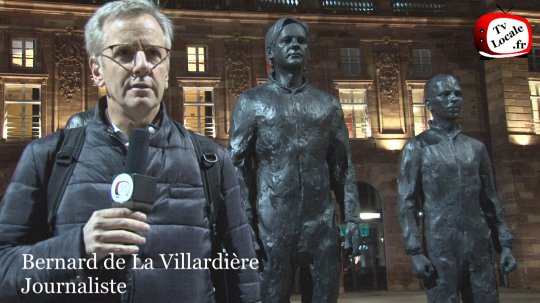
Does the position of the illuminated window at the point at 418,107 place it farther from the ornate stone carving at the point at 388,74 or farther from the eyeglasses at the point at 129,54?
the eyeglasses at the point at 129,54

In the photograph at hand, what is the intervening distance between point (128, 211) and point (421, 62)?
2522 cm

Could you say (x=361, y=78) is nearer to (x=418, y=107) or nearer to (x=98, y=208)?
(x=418, y=107)

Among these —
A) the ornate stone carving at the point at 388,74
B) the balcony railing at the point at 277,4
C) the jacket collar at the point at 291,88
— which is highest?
the balcony railing at the point at 277,4

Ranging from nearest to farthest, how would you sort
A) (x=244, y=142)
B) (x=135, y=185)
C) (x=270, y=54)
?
1. (x=135, y=185)
2. (x=244, y=142)
3. (x=270, y=54)

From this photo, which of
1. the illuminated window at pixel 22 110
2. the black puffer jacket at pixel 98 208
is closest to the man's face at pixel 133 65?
the black puffer jacket at pixel 98 208

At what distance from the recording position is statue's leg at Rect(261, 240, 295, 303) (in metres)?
4.87

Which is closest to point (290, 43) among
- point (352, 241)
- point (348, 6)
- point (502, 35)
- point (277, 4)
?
point (352, 241)

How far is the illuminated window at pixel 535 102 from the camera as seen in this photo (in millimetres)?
25334

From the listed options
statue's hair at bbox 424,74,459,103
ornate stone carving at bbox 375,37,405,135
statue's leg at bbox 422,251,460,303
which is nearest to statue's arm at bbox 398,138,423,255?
statue's leg at bbox 422,251,460,303

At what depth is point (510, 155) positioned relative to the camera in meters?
24.3

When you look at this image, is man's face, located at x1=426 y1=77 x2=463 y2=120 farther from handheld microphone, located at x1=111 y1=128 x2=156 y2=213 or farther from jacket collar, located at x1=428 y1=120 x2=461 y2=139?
handheld microphone, located at x1=111 y1=128 x2=156 y2=213

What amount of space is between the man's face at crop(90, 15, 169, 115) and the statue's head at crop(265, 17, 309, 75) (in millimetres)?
2988

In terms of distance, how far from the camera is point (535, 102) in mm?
25641

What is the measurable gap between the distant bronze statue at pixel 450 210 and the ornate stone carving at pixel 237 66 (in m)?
17.5
